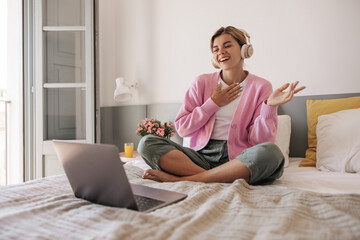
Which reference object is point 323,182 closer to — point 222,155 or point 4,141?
point 222,155

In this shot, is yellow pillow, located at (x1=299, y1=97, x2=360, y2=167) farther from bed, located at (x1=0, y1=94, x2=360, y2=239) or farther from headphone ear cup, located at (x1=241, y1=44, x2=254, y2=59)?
bed, located at (x1=0, y1=94, x2=360, y2=239)

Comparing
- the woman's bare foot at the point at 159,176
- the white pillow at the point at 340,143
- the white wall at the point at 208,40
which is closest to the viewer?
the woman's bare foot at the point at 159,176

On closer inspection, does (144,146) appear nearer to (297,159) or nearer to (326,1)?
(297,159)

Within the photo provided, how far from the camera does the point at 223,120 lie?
154cm

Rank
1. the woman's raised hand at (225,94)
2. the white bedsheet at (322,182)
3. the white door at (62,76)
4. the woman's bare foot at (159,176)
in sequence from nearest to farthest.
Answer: the white bedsheet at (322,182)
the woman's bare foot at (159,176)
the woman's raised hand at (225,94)
the white door at (62,76)

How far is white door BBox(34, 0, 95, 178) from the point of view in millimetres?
2254

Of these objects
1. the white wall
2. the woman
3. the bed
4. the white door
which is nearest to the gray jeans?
the woman

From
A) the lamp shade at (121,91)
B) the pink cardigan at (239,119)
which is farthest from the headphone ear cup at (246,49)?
the lamp shade at (121,91)

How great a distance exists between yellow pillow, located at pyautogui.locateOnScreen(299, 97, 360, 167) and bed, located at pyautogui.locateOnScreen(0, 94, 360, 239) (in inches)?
31.2

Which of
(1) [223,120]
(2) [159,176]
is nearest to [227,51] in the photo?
(1) [223,120]

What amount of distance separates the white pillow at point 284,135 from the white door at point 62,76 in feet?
4.67

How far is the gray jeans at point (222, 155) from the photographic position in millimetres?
1110

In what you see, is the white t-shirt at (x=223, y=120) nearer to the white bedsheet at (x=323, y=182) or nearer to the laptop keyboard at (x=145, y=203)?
the white bedsheet at (x=323, y=182)

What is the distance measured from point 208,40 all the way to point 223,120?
39.9 inches
